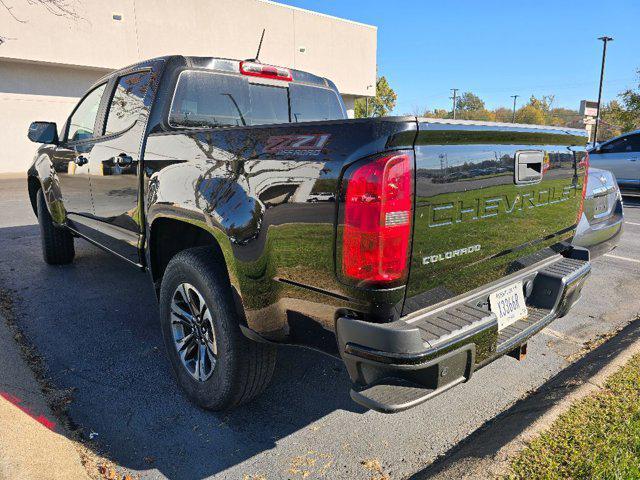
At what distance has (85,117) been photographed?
14.1 ft

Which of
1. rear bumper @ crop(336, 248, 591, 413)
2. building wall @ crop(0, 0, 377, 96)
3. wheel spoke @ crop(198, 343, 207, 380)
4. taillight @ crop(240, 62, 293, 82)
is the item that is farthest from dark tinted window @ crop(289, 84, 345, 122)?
building wall @ crop(0, 0, 377, 96)

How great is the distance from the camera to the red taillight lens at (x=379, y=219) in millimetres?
1674

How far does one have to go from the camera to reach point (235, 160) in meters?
2.21

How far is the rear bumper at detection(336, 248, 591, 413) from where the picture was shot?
169cm

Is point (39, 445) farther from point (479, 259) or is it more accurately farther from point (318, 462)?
point (479, 259)

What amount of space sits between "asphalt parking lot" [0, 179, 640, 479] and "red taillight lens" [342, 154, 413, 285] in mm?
1055

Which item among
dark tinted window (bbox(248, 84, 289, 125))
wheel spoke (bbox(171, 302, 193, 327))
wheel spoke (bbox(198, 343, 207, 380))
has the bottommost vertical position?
wheel spoke (bbox(198, 343, 207, 380))

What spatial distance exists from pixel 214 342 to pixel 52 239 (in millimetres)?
3754

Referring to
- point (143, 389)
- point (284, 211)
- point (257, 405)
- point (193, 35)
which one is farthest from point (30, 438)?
point (193, 35)

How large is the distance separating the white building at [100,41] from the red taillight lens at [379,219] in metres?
18.6

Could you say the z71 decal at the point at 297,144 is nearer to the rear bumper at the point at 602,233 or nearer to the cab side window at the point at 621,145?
the rear bumper at the point at 602,233

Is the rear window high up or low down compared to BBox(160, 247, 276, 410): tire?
up

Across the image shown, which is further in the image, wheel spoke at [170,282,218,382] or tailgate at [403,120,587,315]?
wheel spoke at [170,282,218,382]

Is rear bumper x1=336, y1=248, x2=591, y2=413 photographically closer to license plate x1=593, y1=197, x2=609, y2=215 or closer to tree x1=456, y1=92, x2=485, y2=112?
license plate x1=593, y1=197, x2=609, y2=215
